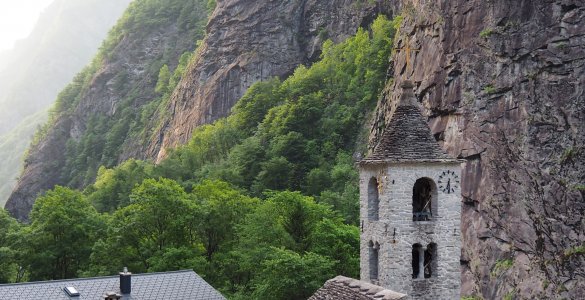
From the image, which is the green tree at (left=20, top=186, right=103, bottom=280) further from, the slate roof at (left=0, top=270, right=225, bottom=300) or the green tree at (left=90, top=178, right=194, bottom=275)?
the slate roof at (left=0, top=270, right=225, bottom=300)

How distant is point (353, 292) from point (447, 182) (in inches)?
171

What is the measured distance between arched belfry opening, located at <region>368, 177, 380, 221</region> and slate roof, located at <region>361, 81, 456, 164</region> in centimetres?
72

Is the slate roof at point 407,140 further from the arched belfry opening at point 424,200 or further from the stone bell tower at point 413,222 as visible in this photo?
the arched belfry opening at point 424,200

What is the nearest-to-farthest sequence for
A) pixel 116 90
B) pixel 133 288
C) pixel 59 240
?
pixel 133 288 → pixel 59 240 → pixel 116 90

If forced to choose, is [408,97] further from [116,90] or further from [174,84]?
[116,90]

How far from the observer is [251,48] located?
322ft

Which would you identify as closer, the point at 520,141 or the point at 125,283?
the point at 125,283

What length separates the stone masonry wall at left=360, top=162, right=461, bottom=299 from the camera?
21.7m

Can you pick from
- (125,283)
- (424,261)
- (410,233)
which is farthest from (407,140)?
(125,283)

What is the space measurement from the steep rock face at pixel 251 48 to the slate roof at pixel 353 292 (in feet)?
240

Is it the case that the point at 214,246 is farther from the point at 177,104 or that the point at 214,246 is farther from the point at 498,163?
the point at 177,104

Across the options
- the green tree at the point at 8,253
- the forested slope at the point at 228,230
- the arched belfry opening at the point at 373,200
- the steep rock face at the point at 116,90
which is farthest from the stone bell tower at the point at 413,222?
the steep rock face at the point at 116,90

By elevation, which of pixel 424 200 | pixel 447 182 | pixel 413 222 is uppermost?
pixel 447 182

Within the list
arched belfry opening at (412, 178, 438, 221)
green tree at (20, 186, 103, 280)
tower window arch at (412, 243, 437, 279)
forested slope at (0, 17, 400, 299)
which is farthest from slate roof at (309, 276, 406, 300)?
green tree at (20, 186, 103, 280)
